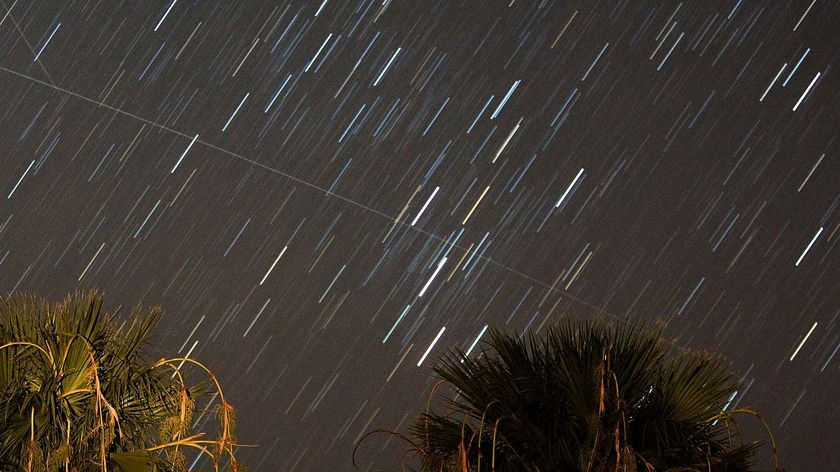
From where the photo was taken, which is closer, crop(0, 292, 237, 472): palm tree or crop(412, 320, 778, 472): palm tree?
crop(0, 292, 237, 472): palm tree

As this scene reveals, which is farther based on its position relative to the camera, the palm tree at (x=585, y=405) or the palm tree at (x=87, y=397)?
the palm tree at (x=585, y=405)

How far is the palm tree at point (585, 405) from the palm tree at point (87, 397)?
5.88 ft

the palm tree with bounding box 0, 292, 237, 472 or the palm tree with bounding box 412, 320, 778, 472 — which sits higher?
the palm tree with bounding box 412, 320, 778, 472

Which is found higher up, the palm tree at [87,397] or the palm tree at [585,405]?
the palm tree at [585,405]

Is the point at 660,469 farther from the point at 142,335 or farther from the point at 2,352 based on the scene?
the point at 2,352

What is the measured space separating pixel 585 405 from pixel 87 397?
127 inches

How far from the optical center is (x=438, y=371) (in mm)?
7586

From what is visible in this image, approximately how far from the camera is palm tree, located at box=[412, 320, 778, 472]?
22.6 ft

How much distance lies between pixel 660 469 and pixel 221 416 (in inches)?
114

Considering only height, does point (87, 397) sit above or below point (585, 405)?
below

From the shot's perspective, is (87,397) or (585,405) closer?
(87,397)

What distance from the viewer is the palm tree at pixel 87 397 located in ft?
19.4

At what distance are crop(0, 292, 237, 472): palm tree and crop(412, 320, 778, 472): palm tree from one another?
179 cm

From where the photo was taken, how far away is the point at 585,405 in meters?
6.87
